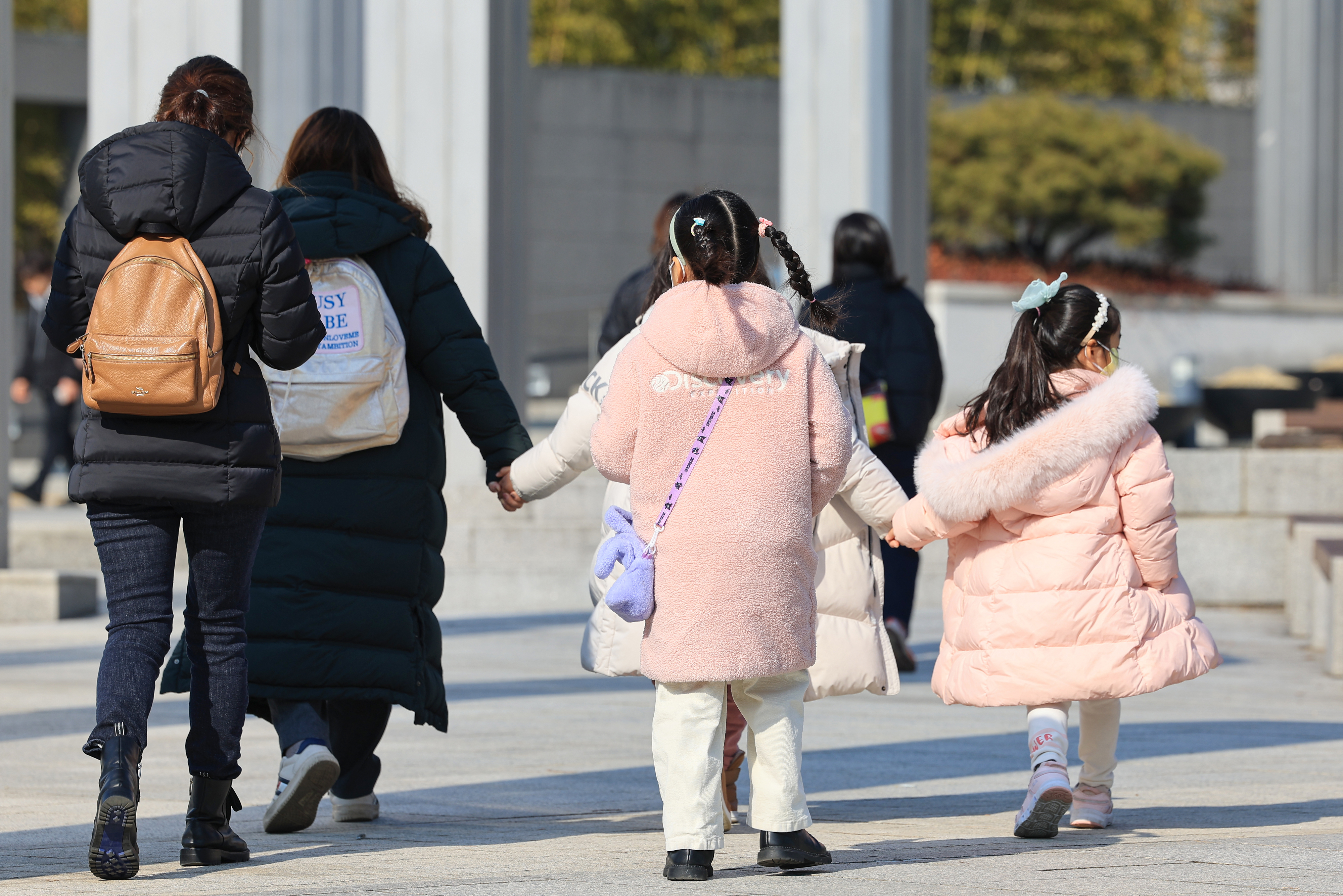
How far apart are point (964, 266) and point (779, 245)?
17982 mm

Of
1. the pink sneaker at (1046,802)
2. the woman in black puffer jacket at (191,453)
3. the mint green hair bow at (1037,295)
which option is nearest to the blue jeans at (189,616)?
the woman in black puffer jacket at (191,453)

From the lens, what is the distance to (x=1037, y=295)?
4.72m

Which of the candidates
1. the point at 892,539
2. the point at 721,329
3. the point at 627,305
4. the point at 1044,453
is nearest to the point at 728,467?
the point at 721,329

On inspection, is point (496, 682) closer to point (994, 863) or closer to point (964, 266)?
point (994, 863)

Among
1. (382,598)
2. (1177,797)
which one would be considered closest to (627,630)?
Answer: (382,598)

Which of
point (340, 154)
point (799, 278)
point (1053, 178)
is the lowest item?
point (799, 278)

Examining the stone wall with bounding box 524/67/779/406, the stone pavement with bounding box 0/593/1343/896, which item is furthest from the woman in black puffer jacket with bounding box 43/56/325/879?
the stone wall with bounding box 524/67/779/406

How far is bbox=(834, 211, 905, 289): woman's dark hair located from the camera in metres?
7.56

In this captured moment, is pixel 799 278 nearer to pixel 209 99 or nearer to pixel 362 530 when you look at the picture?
pixel 362 530

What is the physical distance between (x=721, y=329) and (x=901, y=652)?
4.08 meters

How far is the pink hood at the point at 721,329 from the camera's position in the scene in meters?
3.95

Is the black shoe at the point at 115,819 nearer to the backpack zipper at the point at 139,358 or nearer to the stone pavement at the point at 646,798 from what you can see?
the stone pavement at the point at 646,798

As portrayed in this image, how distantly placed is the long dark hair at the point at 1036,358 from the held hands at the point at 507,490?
117 cm

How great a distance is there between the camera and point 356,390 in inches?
181
